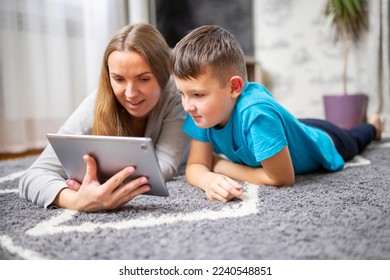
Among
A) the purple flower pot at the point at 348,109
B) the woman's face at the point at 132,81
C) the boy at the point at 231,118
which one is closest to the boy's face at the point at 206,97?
the boy at the point at 231,118

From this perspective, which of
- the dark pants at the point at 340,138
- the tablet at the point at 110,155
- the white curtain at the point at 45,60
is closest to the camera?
the tablet at the point at 110,155

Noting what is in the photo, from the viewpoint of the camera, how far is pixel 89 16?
2.13 meters

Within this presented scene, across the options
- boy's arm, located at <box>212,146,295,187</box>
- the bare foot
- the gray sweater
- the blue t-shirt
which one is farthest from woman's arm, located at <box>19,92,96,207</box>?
the bare foot

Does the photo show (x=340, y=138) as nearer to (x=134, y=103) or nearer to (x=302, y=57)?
(x=134, y=103)

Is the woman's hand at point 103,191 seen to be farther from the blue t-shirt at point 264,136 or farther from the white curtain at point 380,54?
the white curtain at point 380,54

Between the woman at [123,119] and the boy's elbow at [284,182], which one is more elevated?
the woman at [123,119]

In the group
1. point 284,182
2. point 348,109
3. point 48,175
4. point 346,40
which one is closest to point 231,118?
point 284,182

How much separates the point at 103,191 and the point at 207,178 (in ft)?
0.84

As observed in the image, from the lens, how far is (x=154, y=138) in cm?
105

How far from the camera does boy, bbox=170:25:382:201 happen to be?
80 centimetres

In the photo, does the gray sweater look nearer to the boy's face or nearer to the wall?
the boy's face

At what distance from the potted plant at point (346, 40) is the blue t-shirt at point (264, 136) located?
4.14 ft

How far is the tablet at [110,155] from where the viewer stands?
25.6 inches

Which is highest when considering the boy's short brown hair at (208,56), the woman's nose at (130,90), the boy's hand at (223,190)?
the boy's short brown hair at (208,56)
